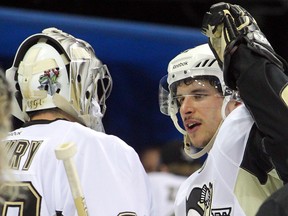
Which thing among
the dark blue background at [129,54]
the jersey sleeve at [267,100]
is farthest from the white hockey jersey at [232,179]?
the dark blue background at [129,54]

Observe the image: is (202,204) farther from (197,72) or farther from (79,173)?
(197,72)

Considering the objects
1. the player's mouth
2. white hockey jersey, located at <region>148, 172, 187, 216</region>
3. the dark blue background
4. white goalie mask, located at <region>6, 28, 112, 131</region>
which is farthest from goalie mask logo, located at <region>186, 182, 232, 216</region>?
the dark blue background

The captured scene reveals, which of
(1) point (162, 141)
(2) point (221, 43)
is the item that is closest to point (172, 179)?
(1) point (162, 141)

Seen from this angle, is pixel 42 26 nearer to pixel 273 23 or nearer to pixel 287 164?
pixel 273 23

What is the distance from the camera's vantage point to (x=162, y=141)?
777 cm

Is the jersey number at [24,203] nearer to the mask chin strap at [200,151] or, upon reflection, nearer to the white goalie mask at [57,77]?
the white goalie mask at [57,77]

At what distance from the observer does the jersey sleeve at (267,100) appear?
3.32 m

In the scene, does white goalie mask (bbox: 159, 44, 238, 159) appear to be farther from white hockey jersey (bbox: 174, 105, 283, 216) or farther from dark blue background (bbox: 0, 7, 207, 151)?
dark blue background (bbox: 0, 7, 207, 151)

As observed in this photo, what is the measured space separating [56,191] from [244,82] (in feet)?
3.26

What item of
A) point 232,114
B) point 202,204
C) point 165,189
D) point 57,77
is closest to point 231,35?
point 232,114

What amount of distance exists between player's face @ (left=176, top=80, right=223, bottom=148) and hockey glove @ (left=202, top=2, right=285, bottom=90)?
735 mm

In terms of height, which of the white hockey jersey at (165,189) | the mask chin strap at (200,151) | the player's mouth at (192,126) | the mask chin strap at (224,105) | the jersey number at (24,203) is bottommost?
the white hockey jersey at (165,189)

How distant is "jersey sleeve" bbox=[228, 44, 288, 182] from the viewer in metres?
3.32

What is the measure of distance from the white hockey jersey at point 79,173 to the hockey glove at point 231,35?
2.53 ft
